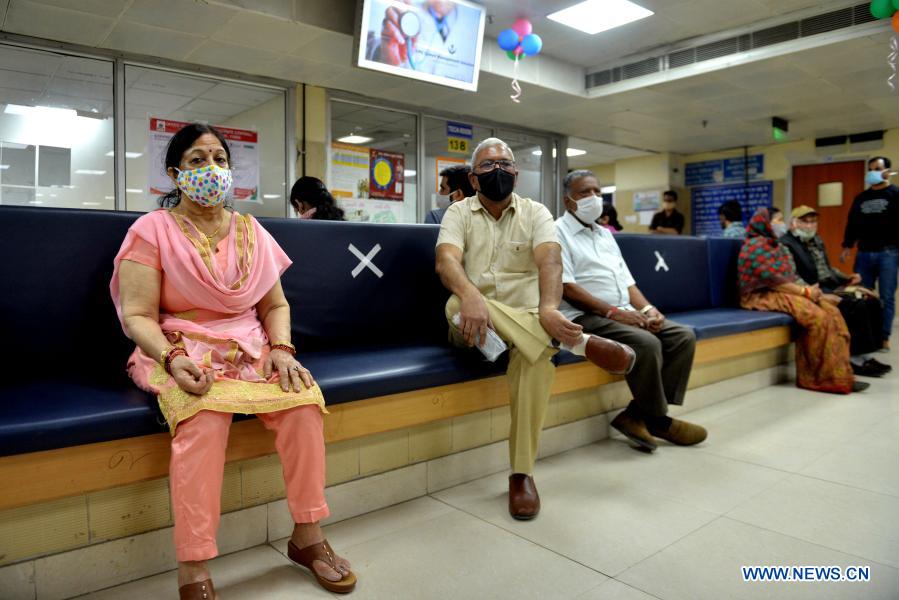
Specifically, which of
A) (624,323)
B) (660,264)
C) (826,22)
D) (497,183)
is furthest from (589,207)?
(826,22)

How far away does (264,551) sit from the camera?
1725 mm

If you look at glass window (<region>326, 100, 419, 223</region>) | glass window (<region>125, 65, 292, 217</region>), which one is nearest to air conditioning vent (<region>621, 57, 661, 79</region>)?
glass window (<region>326, 100, 419, 223</region>)

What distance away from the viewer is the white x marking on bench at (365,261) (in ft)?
7.96

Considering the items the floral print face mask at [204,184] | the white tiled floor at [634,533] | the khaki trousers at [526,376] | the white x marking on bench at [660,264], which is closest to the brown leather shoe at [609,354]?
the khaki trousers at [526,376]

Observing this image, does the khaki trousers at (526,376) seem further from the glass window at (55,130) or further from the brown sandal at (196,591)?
the glass window at (55,130)

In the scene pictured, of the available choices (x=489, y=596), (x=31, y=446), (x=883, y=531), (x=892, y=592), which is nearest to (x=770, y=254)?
(x=883, y=531)

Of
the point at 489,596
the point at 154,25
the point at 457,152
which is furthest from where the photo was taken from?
the point at 457,152

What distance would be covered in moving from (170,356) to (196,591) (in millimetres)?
555

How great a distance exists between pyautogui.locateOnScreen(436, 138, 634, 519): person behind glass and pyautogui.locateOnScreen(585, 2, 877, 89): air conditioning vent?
4.45 meters

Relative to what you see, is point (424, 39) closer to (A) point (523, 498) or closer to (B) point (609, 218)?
(B) point (609, 218)

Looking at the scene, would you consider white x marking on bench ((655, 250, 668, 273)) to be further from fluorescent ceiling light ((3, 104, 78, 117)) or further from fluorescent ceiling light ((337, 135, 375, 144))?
fluorescent ceiling light ((3, 104, 78, 117))

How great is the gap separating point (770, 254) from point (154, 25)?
15.7 feet

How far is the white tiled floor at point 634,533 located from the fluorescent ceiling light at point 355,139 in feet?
16.3

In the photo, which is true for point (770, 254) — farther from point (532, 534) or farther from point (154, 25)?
point (154, 25)
